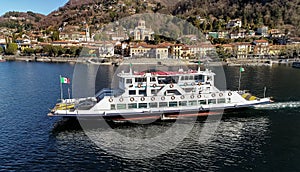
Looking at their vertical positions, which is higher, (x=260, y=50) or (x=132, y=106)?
(x=260, y=50)

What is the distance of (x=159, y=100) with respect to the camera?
29.0 m

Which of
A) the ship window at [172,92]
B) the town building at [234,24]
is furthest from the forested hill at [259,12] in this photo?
the ship window at [172,92]

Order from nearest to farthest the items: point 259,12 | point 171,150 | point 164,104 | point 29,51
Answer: point 171,150, point 164,104, point 29,51, point 259,12

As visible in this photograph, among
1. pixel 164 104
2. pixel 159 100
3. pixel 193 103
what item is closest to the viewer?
pixel 159 100

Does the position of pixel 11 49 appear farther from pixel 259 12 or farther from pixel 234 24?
pixel 259 12

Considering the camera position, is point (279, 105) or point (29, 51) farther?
point (29, 51)

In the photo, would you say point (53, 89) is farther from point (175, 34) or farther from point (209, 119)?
point (175, 34)

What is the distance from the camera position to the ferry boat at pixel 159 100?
91.4ft

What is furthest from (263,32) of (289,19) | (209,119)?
(209,119)

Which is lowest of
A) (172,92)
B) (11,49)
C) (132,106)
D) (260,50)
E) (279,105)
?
(279,105)

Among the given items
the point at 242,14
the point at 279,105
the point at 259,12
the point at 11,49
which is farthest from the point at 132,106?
the point at 242,14

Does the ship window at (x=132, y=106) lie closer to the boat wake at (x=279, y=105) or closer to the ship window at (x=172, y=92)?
the ship window at (x=172, y=92)

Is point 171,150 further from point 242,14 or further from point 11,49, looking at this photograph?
point 242,14

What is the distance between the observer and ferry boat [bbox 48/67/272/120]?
27859 millimetres
